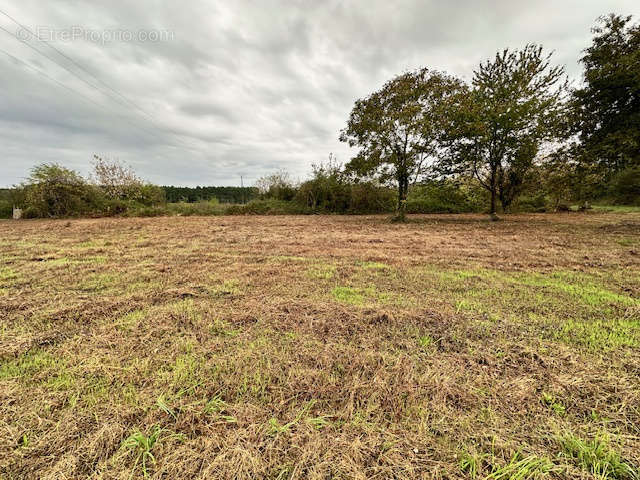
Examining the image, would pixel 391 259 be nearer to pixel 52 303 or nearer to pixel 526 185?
pixel 52 303

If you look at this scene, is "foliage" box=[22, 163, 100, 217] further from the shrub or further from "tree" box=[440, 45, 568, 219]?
"tree" box=[440, 45, 568, 219]

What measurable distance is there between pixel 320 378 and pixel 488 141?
1559 centimetres

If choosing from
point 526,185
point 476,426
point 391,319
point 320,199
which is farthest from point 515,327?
point 526,185

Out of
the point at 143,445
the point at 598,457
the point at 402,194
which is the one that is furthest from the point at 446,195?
the point at 143,445

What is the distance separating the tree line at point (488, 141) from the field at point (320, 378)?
999 cm

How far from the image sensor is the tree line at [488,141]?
9.06m

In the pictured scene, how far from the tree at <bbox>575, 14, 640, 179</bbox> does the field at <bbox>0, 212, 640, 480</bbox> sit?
30.1 ft

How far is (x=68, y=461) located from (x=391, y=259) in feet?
16.1

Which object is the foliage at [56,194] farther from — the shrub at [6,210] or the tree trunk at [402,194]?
the tree trunk at [402,194]

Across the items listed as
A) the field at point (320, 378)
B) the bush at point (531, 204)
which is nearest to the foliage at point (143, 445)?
the field at point (320, 378)

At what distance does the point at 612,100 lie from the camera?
912cm

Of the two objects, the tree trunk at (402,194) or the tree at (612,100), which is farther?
the tree trunk at (402,194)

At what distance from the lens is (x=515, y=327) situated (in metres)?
2.42

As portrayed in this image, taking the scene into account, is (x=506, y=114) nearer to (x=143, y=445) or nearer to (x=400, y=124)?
(x=400, y=124)
